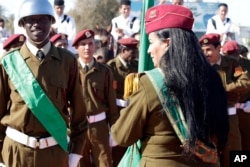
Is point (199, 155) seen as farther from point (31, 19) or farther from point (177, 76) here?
point (31, 19)

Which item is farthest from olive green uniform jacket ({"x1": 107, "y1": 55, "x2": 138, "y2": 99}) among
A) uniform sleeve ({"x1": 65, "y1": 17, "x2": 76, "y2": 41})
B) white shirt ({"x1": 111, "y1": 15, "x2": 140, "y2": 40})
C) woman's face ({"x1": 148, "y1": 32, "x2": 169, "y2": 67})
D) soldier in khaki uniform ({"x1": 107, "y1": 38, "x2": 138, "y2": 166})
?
woman's face ({"x1": 148, "y1": 32, "x2": 169, "y2": 67})

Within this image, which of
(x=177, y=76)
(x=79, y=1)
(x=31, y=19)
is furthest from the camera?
(x=79, y=1)

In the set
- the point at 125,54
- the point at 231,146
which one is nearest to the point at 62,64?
the point at 231,146

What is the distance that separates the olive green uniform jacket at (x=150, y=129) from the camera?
3.49 m

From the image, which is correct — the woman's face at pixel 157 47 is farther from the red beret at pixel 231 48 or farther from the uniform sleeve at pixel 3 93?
the red beret at pixel 231 48

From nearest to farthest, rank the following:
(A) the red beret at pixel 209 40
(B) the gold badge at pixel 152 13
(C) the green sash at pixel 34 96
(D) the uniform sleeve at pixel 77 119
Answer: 1. (B) the gold badge at pixel 152 13
2. (C) the green sash at pixel 34 96
3. (D) the uniform sleeve at pixel 77 119
4. (A) the red beret at pixel 209 40

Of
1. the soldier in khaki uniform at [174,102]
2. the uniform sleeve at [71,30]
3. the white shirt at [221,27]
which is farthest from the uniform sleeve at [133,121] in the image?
the white shirt at [221,27]

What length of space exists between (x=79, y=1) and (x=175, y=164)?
122 feet

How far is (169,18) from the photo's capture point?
11.6 ft

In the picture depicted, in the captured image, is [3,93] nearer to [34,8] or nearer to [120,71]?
[34,8]

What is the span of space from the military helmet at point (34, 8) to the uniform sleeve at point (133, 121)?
136 centimetres

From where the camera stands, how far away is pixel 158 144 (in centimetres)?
354

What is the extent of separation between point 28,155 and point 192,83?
1.75 meters

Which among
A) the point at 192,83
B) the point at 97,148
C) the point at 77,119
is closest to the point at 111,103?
the point at 97,148
